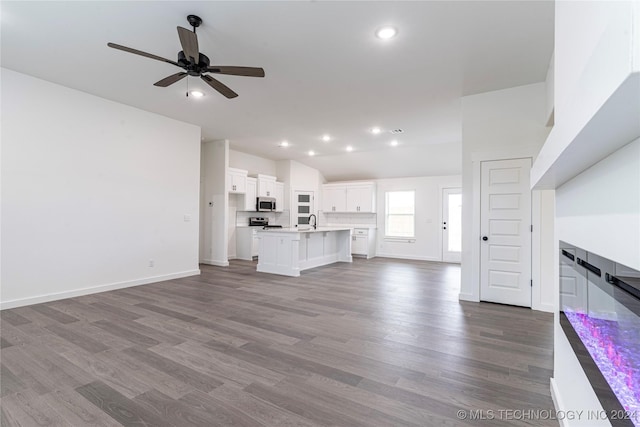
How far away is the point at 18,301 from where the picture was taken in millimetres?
3732

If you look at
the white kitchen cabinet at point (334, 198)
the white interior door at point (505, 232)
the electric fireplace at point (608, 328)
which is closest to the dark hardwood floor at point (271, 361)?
the white interior door at point (505, 232)

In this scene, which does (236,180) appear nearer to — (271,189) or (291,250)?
(271,189)

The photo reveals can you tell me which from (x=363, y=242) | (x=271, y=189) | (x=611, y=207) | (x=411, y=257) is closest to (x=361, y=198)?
(x=363, y=242)

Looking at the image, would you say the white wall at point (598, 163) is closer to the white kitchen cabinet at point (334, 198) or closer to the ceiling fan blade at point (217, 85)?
the ceiling fan blade at point (217, 85)

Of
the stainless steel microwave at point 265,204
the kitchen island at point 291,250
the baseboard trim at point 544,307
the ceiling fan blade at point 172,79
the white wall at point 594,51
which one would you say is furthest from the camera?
the stainless steel microwave at point 265,204

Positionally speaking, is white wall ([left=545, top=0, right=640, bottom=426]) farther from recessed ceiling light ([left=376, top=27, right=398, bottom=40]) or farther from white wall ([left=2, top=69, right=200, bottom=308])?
white wall ([left=2, top=69, right=200, bottom=308])

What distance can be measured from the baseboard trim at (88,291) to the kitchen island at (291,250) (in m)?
1.49

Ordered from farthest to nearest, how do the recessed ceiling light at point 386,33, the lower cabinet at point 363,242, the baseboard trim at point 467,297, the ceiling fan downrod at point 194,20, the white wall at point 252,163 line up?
1. the lower cabinet at point 363,242
2. the white wall at point 252,163
3. the baseboard trim at point 467,297
4. the recessed ceiling light at point 386,33
5. the ceiling fan downrod at point 194,20

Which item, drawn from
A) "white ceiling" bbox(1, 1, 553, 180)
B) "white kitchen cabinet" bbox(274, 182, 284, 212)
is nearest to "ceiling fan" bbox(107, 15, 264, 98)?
Answer: "white ceiling" bbox(1, 1, 553, 180)

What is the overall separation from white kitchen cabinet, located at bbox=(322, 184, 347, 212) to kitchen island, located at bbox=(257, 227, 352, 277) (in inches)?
87.2

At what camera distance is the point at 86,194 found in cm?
436

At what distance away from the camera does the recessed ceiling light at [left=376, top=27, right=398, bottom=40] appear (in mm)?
2785

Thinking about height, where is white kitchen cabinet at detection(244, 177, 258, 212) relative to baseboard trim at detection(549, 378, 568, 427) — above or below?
above

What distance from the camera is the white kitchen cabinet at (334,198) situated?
30.9ft
